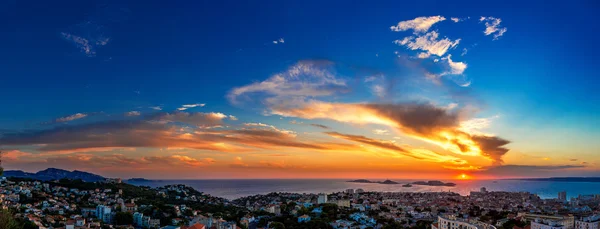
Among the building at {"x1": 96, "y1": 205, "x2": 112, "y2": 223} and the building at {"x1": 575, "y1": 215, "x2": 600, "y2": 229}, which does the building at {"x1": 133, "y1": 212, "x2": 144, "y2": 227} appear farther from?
the building at {"x1": 575, "y1": 215, "x2": 600, "y2": 229}

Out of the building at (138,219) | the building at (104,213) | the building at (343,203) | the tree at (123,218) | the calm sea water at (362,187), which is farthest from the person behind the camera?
the calm sea water at (362,187)

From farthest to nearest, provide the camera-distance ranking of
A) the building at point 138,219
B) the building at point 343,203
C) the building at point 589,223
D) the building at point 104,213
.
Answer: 1. the building at point 343,203
2. the building at point 104,213
3. the building at point 589,223
4. the building at point 138,219

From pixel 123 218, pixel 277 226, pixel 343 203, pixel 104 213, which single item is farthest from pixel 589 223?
pixel 104 213

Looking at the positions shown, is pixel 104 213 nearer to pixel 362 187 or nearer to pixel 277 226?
pixel 277 226

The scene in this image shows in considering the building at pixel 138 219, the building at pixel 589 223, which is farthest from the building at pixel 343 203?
the building at pixel 138 219

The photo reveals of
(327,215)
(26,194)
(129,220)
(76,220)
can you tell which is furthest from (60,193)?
(327,215)

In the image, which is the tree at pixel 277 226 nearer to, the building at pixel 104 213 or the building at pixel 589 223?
the building at pixel 104 213

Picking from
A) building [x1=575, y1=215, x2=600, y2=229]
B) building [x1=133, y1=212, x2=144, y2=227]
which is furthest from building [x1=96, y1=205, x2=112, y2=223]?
building [x1=575, y1=215, x2=600, y2=229]

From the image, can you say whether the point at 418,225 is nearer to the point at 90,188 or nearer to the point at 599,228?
the point at 599,228

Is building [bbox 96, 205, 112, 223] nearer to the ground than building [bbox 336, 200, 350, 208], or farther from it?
farther from it

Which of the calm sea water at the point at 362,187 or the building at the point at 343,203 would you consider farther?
the calm sea water at the point at 362,187

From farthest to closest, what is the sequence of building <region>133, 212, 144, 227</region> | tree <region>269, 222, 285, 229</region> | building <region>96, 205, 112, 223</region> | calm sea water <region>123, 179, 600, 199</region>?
calm sea water <region>123, 179, 600, 199</region> < building <region>96, 205, 112, 223</region> < building <region>133, 212, 144, 227</region> < tree <region>269, 222, 285, 229</region>
